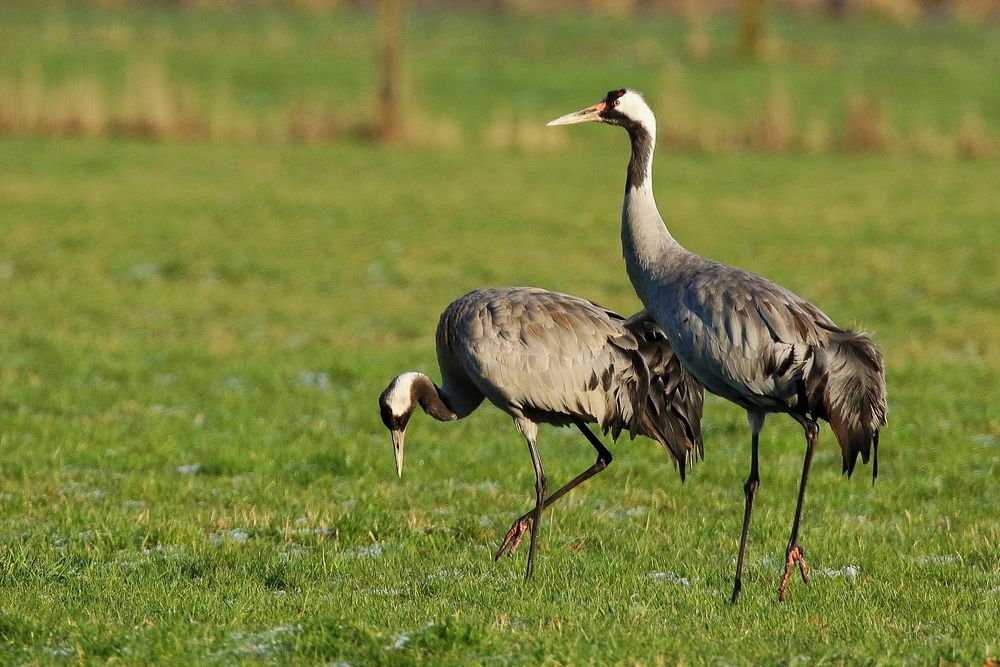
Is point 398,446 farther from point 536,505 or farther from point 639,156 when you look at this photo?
point 639,156

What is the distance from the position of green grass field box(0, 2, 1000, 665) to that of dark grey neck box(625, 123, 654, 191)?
2.06 meters

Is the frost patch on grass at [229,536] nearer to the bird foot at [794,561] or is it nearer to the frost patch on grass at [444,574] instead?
the frost patch on grass at [444,574]

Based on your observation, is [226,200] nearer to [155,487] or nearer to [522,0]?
[155,487]

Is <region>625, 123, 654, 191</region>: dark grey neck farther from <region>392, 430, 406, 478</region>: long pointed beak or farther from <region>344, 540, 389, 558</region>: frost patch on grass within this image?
<region>344, 540, 389, 558</region>: frost patch on grass

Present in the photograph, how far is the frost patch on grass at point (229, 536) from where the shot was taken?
25.7 ft

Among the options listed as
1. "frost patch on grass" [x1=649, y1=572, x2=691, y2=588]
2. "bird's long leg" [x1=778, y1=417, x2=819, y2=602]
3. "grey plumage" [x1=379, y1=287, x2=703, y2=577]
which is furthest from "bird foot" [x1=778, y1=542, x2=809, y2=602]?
"grey plumage" [x1=379, y1=287, x2=703, y2=577]

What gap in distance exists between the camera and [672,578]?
7.20 m

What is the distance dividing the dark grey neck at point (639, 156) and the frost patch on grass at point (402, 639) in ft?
10.4

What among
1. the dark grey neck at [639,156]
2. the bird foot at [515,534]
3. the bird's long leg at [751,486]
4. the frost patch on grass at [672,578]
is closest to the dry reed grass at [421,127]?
the dark grey neck at [639,156]

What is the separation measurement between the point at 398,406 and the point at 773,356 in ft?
8.33

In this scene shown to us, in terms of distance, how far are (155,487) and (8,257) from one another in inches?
450

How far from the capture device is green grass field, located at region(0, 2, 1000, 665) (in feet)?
20.5

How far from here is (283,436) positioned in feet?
35.3

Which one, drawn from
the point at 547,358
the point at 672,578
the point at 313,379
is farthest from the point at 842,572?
the point at 313,379
